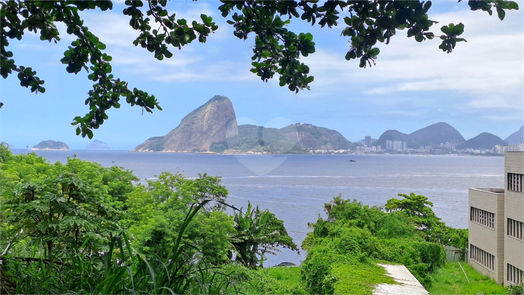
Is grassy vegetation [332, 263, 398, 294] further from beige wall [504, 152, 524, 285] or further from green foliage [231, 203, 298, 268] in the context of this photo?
beige wall [504, 152, 524, 285]

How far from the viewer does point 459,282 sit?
551 inches

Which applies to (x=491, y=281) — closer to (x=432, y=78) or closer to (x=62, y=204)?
(x=62, y=204)

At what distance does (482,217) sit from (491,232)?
674 millimetres

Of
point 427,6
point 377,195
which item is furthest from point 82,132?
point 377,195

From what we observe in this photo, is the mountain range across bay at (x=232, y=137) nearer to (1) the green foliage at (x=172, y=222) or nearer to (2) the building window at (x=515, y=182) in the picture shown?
(2) the building window at (x=515, y=182)

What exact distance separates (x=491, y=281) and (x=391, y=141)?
96.5 ft

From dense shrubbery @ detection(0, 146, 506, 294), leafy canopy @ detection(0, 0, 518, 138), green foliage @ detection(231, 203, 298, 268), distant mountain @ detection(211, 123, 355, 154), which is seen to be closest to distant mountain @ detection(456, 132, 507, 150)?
distant mountain @ detection(211, 123, 355, 154)

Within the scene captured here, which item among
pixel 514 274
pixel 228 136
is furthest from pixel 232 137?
pixel 514 274

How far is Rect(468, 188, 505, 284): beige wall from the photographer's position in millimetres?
13978

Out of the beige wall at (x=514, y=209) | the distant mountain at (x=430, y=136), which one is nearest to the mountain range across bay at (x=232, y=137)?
the distant mountain at (x=430, y=136)

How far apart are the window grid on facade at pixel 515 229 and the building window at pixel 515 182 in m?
1.09

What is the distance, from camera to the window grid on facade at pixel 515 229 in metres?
13.0

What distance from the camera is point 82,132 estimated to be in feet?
5.34

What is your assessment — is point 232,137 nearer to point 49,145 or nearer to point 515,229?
point 49,145
